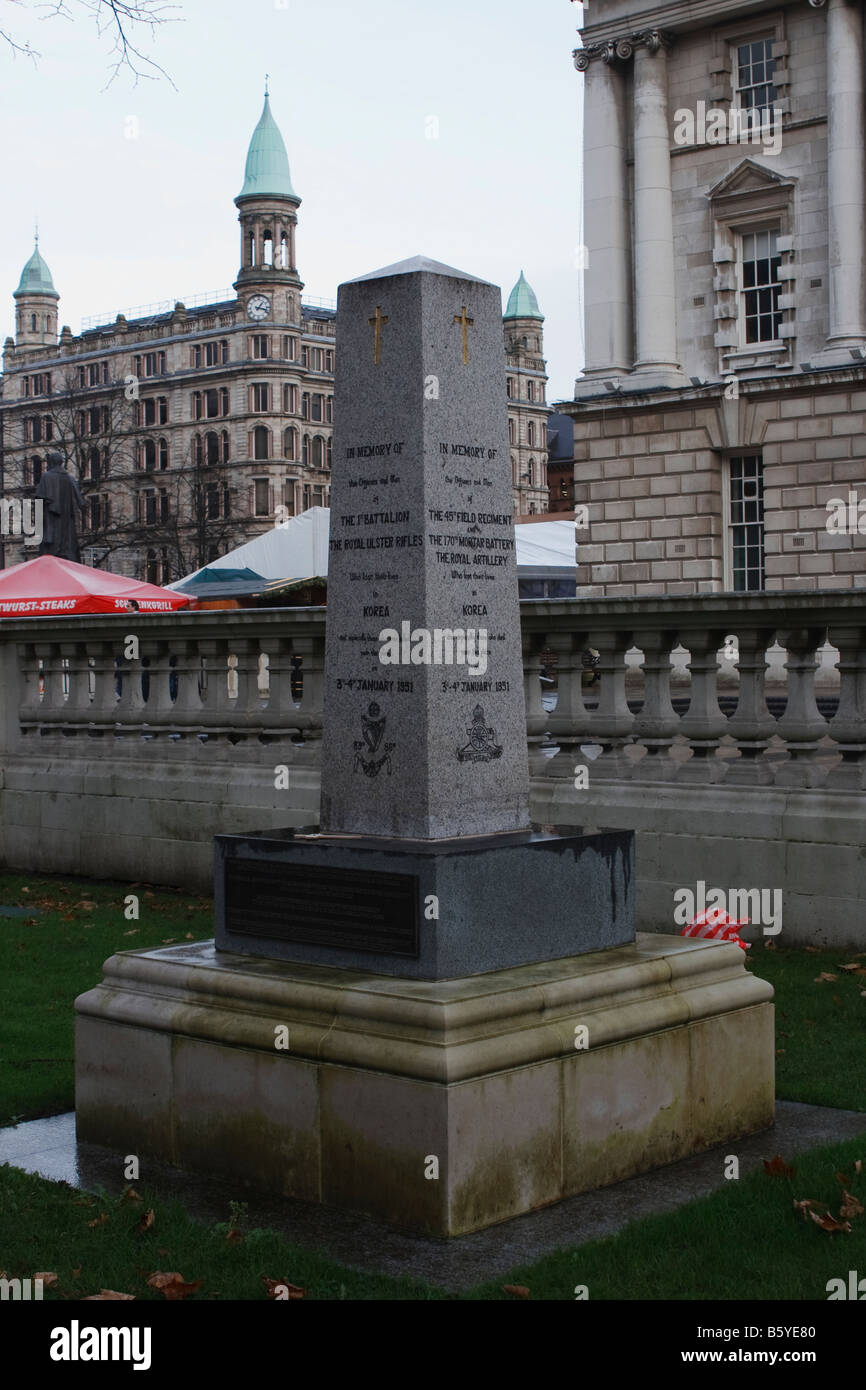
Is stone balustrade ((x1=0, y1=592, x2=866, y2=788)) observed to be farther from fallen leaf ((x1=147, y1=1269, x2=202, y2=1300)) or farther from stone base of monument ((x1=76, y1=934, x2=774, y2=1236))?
fallen leaf ((x1=147, y1=1269, x2=202, y2=1300))

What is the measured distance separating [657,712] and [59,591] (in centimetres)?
Answer: 1226

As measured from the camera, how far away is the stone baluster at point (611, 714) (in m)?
10.8

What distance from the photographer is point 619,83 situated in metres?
38.9

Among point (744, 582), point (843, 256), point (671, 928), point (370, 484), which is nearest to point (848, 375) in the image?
point (843, 256)

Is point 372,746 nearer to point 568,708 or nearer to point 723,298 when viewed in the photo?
point 568,708

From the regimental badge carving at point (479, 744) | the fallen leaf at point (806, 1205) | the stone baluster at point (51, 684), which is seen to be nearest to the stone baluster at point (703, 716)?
the regimental badge carving at point (479, 744)

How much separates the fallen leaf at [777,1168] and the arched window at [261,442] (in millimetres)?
123343

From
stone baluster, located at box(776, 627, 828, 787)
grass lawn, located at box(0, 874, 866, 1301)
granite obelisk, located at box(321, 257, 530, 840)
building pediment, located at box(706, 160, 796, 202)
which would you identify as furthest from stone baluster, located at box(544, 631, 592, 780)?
building pediment, located at box(706, 160, 796, 202)

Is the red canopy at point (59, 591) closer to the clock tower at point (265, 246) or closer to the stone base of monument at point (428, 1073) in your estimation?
the stone base of monument at point (428, 1073)

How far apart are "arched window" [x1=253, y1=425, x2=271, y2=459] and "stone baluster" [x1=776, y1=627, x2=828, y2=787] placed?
119m

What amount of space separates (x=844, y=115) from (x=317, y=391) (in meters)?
102

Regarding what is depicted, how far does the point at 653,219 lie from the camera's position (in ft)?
123

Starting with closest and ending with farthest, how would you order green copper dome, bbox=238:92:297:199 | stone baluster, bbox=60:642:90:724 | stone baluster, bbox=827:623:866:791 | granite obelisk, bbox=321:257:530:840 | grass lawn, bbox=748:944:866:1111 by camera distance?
granite obelisk, bbox=321:257:530:840 < grass lawn, bbox=748:944:866:1111 < stone baluster, bbox=827:623:866:791 < stone baluster, bbox=60:642:90:724 < green copper dome, bbox=238:92:297:199

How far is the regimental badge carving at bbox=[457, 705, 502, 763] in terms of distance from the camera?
669 cm
